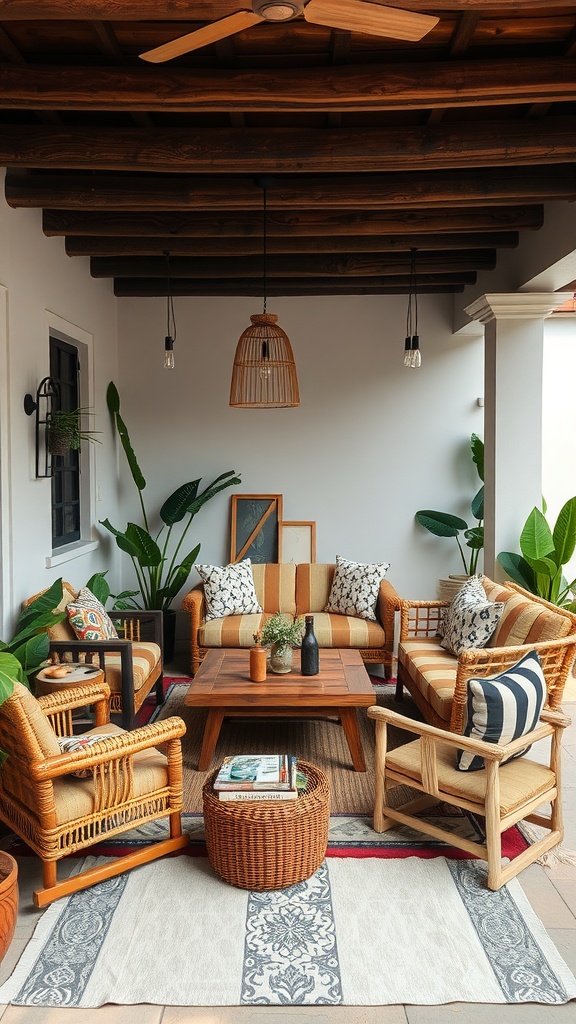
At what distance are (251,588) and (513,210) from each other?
3.21 meters

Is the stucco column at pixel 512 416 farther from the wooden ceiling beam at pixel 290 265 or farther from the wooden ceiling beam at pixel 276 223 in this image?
the wooden ceiling beam at pixel 276 223

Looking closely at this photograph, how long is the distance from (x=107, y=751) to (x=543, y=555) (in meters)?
3.37

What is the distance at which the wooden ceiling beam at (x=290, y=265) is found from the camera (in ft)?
19.2

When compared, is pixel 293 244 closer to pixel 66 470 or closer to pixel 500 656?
pixel 66 470

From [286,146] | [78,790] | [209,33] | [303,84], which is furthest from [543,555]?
[209,33]

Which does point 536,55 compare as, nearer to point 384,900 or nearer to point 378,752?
point 378,752

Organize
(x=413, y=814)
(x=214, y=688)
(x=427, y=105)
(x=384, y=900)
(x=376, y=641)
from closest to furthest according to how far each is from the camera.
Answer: (x=384, y=900), (x=427, y=105), (x=413, y=814), (x=214, y=688), (x=376, y=641)

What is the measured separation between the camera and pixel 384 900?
9.56 feet

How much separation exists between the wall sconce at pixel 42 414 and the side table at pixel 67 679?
1.29m

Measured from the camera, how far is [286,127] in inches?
148

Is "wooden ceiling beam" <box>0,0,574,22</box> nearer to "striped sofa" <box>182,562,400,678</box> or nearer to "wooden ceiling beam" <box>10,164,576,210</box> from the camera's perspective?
"wooden ceiling beam" <box>10,164,576,210</box>

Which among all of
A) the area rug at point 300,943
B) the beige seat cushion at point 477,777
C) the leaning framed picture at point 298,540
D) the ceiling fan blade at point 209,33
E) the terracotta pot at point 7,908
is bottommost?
the area rug at point 300,943

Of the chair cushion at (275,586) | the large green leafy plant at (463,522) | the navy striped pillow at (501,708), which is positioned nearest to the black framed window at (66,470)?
the chair cushion at (275,586)

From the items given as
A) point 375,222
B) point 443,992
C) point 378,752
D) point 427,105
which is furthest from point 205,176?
point 443,992
